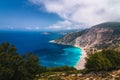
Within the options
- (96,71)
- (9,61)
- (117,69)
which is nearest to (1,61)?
(9,61)

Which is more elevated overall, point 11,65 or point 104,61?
point 11,65

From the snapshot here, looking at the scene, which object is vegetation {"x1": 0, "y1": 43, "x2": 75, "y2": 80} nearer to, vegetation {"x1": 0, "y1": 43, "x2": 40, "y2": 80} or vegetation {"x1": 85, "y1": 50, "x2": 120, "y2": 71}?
vegetation {"x1": 0, "y1": 43, "x2": 40, "y2": 80}

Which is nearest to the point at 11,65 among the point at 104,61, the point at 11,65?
the point at 11,65

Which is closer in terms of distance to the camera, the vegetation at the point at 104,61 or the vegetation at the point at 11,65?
the vegetation at the point at 11,65

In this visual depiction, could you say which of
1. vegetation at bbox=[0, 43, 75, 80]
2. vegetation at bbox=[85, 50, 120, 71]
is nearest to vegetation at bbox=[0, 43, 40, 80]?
vegetation at bbox=[0, 43, 75, 80]

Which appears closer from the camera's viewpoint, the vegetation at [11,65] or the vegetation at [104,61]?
the vegetation at [11,65]

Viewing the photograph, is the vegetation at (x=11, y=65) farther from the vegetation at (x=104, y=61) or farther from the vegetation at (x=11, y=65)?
the vegetation at (x=104, y=61)

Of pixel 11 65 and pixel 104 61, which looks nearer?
pixel 11 65

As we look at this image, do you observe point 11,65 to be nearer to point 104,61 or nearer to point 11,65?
point 11,65

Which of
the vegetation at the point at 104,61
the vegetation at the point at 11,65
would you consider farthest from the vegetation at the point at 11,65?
the vegetation at the point at 104,61

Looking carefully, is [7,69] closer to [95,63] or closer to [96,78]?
[96,78]
